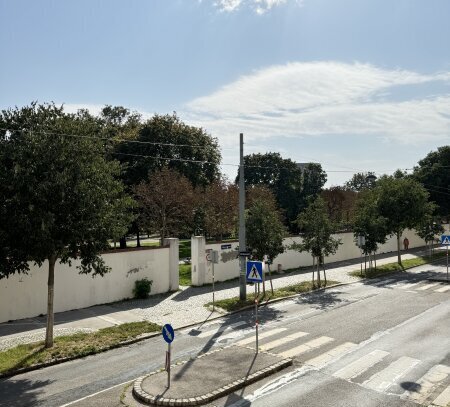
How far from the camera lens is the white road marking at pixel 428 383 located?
389 inches

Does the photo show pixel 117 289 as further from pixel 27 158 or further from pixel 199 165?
pixel 199 165

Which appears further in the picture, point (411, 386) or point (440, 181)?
point (440, 181)

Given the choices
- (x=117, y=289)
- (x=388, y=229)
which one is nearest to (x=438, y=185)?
(x=388, y=229)

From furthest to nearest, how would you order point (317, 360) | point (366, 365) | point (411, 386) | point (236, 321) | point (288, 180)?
point (288, 180) → point (236, 321) → point (317, 360) → point (366, 365) → point (411, 386)

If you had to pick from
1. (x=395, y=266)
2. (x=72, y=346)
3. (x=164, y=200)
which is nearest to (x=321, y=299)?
(x=72, y=346)

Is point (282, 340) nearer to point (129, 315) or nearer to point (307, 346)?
point (307, 346)

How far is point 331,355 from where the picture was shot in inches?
503

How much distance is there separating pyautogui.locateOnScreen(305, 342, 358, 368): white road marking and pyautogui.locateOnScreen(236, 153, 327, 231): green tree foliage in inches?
1916

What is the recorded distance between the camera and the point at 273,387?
10500mm

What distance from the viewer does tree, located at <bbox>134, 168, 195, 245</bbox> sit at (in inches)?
1447

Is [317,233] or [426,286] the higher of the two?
[317,233]

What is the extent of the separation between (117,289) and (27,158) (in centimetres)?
988

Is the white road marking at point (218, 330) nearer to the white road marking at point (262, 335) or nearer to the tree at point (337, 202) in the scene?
the white road marking at point (262, 335)

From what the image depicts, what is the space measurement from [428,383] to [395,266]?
2276 centimetres
